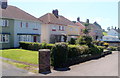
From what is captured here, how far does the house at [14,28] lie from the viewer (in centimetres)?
2317

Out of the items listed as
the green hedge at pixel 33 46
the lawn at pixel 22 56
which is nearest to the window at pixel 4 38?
the green hedge at pixel 33 46

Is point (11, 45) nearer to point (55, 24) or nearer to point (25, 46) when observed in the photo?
point (25, 46)

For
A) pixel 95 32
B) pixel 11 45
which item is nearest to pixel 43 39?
pixel 11 45

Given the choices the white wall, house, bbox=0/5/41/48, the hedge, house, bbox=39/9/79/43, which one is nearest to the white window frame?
house, bbox=0/5/41/48

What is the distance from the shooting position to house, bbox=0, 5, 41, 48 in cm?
2317

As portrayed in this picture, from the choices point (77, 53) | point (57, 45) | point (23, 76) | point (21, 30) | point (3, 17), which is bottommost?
point (23, 76)

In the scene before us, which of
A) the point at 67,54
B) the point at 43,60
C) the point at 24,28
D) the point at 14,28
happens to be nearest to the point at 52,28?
the point at 24,28

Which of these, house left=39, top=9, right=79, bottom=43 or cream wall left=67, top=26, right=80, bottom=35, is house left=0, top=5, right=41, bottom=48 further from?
cream wall left=67, top=26, right=80, bottom=35

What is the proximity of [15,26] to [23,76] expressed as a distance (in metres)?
18.9

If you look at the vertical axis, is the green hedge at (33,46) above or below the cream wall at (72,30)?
below

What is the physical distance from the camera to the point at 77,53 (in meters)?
13.5

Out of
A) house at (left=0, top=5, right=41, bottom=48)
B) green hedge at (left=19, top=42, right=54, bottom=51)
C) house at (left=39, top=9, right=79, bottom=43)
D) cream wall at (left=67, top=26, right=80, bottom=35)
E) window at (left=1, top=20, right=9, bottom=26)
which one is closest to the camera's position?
green hedge at (left=19, top=42, right=54, bottom=51)

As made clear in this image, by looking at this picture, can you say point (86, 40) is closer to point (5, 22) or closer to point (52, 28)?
point (5, 22)

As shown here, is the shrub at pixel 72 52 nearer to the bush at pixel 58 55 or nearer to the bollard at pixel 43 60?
the bush at pixel 58 55
